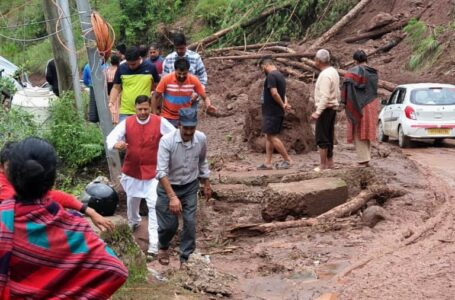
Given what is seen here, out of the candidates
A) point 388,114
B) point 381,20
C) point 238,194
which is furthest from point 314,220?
point 381,20

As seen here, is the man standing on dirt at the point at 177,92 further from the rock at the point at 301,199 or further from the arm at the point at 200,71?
the rock at the point at 301,199

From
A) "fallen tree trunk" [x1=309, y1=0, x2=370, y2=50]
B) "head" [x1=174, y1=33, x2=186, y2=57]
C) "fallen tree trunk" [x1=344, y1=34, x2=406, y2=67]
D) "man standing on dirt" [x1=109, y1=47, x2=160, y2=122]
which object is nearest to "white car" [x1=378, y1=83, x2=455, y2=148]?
"fallen tree trunk" [x1=344, y1=34, x2=406, y2=67]

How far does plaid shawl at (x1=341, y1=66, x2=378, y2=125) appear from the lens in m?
11.1

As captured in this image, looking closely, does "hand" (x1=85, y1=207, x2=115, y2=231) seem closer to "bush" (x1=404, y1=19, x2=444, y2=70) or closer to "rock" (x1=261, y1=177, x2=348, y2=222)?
"rock" (x1=261, y1=177, x2=348, y2=222)

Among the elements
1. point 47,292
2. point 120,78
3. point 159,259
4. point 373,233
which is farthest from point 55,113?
point 47,292

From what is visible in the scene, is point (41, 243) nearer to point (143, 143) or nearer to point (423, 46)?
point (143, 143)

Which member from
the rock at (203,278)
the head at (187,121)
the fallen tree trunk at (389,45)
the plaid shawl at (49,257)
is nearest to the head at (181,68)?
the head at (187,121)

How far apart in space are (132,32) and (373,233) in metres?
24.3

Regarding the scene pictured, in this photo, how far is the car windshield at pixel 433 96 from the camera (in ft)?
58.3

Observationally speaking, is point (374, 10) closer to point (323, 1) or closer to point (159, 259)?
point (323, 1)

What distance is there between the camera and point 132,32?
3181 centimetres

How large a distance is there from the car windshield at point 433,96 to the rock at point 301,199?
29.0 feet

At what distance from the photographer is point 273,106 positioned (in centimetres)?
1202

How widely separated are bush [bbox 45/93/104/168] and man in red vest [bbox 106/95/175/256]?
4.18m
